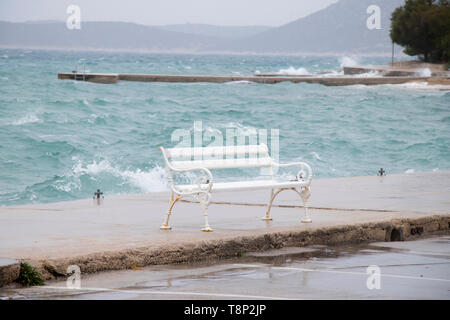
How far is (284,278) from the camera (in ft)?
20.9

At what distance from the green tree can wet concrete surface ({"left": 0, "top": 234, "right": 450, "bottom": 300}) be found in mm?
72556

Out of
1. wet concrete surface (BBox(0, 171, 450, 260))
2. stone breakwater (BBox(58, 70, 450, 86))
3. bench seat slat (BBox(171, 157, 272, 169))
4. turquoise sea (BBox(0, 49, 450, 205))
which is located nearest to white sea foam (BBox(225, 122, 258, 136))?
turquoise sea (BBox(0, 49, 450, 205))

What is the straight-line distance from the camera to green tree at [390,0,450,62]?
80.6 meters

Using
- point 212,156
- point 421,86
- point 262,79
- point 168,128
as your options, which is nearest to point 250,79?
point 262,79

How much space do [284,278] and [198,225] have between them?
90.0 inches

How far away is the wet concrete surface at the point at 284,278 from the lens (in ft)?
18.8

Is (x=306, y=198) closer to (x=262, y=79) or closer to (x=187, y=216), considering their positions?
(x=187, y=216)

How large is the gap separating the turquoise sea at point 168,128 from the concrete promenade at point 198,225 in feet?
30.8

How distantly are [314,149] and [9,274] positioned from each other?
958 inches

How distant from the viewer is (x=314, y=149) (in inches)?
1168

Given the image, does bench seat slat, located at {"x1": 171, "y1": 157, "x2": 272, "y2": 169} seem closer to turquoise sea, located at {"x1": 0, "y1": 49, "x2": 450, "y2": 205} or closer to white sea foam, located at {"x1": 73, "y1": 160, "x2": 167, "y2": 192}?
white sea foam, located at {"x1": 73, "y1": 160, "x2": 167, "y2": 192}

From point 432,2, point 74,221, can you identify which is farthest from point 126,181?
point 432,2

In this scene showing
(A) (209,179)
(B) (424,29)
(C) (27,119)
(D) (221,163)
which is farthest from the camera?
(B) (424,29)
